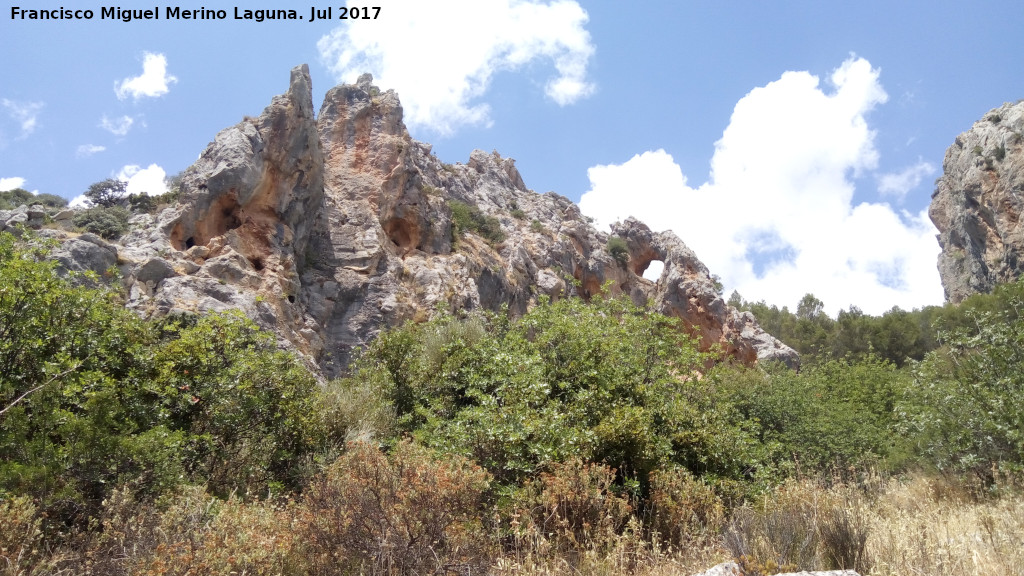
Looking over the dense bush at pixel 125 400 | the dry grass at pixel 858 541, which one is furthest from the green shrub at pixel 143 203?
the dry grass at pixel 858 541

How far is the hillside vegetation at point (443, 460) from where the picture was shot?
5102 mm

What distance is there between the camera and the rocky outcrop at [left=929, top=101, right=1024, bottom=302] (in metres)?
44.4

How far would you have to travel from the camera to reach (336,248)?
82.8ft

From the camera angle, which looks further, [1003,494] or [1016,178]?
[1016,178]

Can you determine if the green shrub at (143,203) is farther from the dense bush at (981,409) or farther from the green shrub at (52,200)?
the dense bush at (981,409)

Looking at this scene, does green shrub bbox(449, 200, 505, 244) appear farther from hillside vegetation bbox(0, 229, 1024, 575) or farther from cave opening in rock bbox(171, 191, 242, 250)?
hillside vegetation bbox(0, 229, 1024, 575)

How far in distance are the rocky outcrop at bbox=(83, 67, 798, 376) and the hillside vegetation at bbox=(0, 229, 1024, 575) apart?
16.5 feet

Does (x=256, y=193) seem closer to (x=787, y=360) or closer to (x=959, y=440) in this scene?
(x=959, y=440)

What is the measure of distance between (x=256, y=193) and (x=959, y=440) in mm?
22720

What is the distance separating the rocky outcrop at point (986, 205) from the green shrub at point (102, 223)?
173 feet

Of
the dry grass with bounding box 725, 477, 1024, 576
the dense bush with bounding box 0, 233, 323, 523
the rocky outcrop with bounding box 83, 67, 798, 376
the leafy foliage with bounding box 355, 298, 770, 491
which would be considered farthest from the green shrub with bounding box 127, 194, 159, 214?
the dry grass with bounding box 725, 477, 1024, 576

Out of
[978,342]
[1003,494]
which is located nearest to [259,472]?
[1003,494]

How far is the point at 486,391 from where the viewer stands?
9.87m

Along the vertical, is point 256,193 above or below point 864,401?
above
